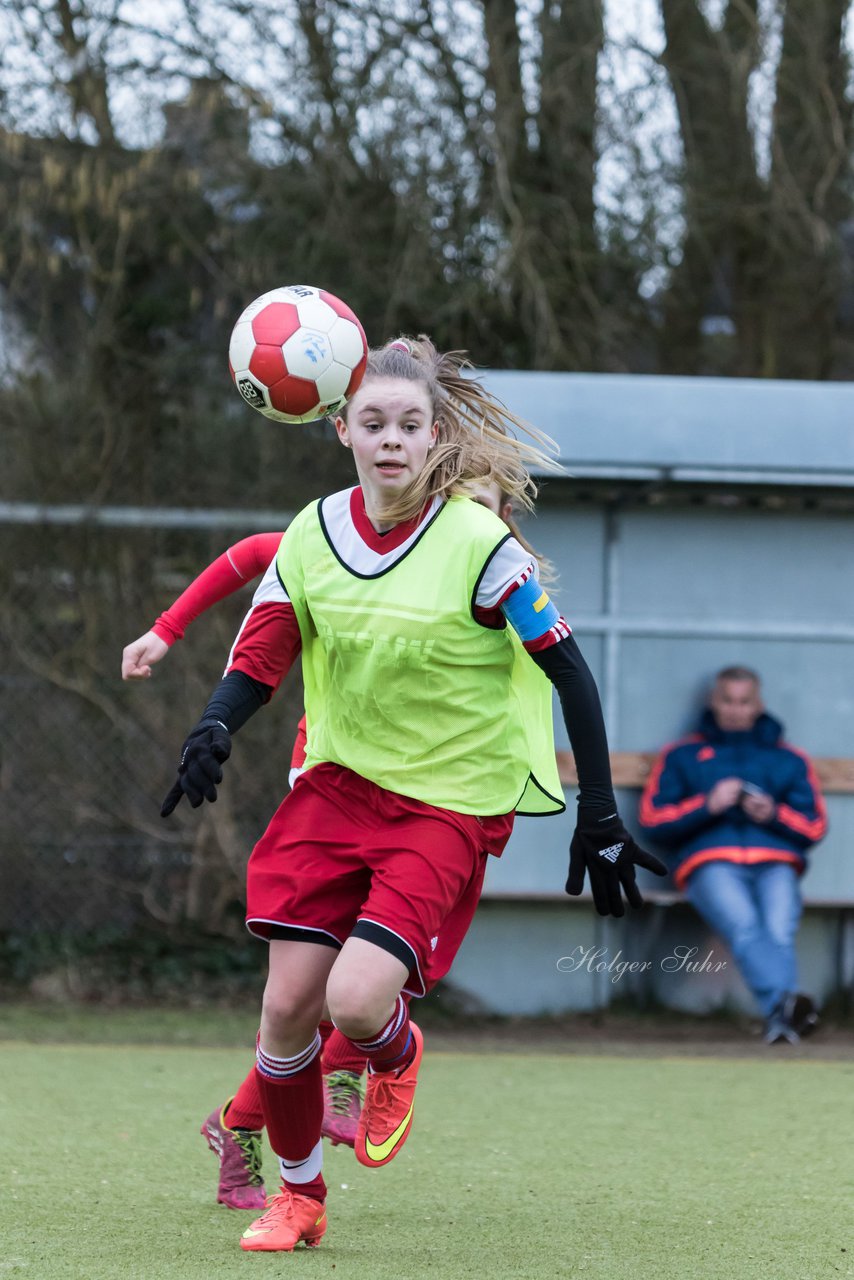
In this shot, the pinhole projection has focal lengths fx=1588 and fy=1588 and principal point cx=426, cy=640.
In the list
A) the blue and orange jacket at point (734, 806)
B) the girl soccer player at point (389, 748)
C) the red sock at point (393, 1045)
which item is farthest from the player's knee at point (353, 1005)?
the blue and orange jacket at point (734, 806)

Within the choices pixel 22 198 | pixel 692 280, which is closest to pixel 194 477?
pixel 22 198

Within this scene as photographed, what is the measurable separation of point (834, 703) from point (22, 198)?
449cm

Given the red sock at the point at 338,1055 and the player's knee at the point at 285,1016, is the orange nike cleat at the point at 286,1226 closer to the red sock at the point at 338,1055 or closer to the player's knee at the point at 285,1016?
the player's knee at the point at 285,1016

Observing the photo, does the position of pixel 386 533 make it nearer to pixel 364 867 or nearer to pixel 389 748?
pixel 389 748

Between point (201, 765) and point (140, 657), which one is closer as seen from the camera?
point (201, 765)

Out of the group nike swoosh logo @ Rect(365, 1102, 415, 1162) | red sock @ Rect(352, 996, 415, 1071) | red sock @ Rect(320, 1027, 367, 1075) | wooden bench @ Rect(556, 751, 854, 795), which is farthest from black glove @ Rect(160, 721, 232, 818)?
wooden bench @ Rect(556, 751, 854, 795)

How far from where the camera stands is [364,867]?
10.8 ft

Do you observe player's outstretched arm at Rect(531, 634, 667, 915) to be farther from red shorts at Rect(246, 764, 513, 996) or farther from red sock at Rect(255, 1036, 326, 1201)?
red sock at Rect(255, 1036, 326, 1201)

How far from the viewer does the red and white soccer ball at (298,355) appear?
3525 millimetres

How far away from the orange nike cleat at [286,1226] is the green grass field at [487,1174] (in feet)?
0.13

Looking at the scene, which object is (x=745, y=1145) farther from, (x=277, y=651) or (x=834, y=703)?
(x=834, y=703)

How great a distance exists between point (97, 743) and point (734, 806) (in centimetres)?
293

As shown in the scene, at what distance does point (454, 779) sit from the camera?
10.9ft

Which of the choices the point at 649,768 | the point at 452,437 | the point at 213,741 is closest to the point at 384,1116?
the point at 213,741
